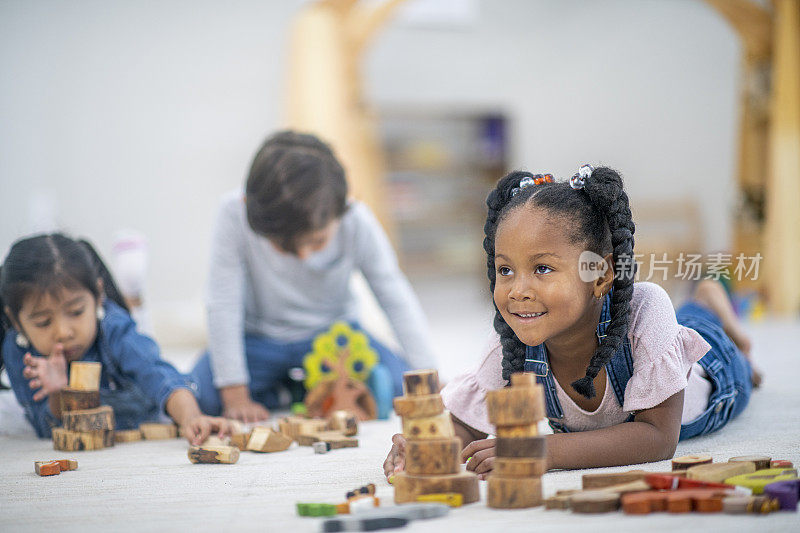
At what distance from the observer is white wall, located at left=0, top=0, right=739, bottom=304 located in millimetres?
5141

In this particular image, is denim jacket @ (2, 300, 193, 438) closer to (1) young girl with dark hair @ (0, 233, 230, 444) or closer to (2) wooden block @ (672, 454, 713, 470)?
(1) young girl with dark hair @ (0, 233, 230, 444)

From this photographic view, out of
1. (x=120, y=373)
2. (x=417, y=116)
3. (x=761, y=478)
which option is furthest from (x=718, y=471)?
(x=417, y=116)

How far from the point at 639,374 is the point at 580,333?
11cm

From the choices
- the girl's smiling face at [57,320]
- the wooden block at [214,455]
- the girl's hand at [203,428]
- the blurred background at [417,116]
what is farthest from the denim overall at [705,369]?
the blurred background at [417,116]

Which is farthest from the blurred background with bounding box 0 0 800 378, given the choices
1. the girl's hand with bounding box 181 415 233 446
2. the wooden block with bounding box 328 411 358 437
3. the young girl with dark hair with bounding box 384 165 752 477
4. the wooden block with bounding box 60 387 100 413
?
the young girl with dark hair with bounding box 384 165 752 477

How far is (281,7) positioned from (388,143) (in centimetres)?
128

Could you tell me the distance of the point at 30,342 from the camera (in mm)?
1831

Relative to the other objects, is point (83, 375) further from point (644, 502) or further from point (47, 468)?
point (644, 502)

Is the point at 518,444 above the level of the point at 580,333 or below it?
below

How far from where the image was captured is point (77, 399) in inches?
64.6

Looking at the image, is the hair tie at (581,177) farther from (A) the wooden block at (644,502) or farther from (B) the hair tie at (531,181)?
(A) the wooden block at (644,502)

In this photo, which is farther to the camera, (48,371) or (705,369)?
(48,371)

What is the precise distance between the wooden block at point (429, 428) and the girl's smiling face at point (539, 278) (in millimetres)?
231

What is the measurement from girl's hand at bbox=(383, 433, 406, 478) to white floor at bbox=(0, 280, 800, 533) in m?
0.02
